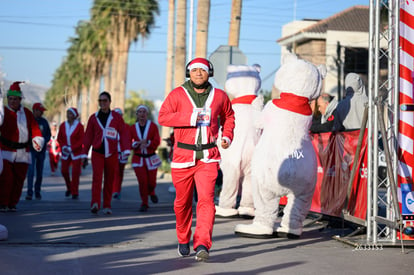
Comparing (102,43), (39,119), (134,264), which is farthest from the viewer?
(102,43)

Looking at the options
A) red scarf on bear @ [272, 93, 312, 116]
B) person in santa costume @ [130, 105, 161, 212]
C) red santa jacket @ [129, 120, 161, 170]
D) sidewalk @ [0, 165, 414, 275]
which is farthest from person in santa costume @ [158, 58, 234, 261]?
red santa jacket @ [129, 120, 161, 170]

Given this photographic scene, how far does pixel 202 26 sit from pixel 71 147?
6.42 m

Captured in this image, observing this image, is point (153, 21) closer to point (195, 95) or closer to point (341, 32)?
point (341, 32)

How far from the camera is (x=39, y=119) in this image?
56.3ft

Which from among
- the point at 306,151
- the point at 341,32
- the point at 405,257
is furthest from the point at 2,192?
the point at 341,32

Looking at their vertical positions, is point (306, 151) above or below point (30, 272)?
above

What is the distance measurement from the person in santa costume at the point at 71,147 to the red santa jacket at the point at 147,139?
1.91 metres

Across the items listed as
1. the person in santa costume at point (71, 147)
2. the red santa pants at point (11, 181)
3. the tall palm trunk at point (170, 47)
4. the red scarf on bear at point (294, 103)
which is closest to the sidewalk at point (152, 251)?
the red santa pants at point (11, 181)

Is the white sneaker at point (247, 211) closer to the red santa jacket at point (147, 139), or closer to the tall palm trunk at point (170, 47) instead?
the red santa jacket at point (147, 139)

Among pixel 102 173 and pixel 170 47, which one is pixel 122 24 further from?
pixel 102 173

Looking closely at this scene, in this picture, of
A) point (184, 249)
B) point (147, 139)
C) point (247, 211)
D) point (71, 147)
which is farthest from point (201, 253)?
point (71, 147)

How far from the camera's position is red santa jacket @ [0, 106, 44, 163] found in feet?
39.9

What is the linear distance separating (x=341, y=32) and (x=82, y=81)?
31.7 m

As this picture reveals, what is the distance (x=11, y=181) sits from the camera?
12.4 meters
